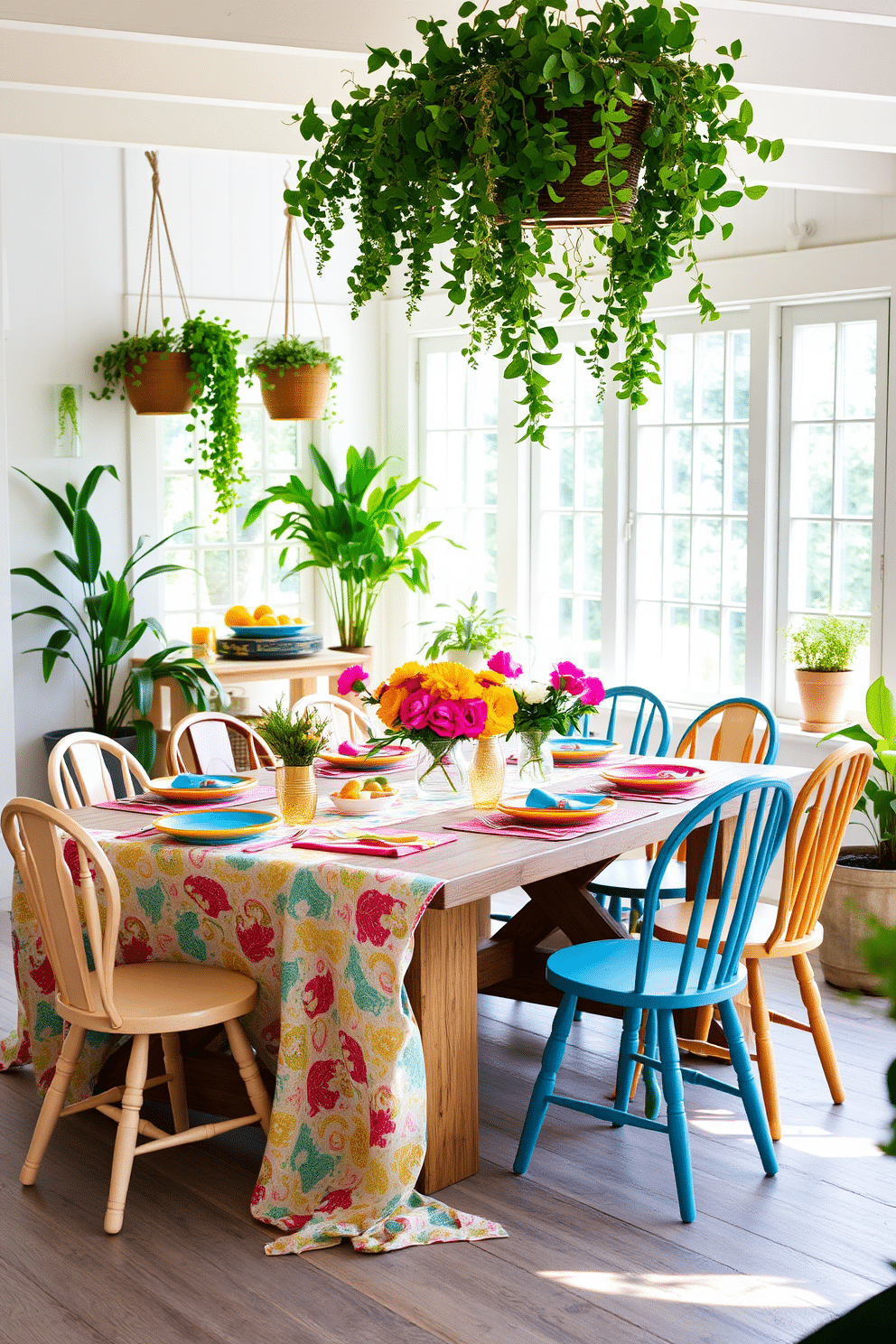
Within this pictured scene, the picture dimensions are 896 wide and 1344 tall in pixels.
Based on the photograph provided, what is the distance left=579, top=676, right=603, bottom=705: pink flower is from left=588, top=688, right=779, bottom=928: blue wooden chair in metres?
0.52

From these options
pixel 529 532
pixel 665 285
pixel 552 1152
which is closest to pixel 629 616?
pixel 529 532

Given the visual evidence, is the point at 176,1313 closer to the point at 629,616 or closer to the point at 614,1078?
the point at 614,1078

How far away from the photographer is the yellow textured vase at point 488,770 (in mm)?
3160

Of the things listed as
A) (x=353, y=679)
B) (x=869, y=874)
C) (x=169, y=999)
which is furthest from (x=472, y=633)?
(x=169, y=999)

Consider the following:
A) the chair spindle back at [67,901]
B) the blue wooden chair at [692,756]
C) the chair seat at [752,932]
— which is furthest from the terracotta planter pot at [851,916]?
the chair spindle back at [67,901]

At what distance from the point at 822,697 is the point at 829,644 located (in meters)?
0.19

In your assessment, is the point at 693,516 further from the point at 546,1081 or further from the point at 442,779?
the point at 546,1081

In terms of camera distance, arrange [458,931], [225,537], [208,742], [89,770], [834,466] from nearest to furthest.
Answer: [458,931] < [89,770] < [208,742] < [834,466] < [225,537]

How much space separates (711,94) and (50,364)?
3.66 metres

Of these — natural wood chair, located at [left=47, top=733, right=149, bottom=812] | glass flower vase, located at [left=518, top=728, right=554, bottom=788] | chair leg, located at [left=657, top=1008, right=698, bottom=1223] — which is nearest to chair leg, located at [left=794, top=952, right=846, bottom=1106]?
chair leg, located at [left=657, top=1008, right=698, bottom=1223]

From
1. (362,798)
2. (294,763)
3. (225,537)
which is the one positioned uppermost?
(225,537)

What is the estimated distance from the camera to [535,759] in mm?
3389

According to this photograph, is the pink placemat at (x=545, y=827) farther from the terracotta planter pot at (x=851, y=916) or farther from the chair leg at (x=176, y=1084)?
the terracotta planter pot at (x=851, y=916)

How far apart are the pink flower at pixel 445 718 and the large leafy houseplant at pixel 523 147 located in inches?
24.7
